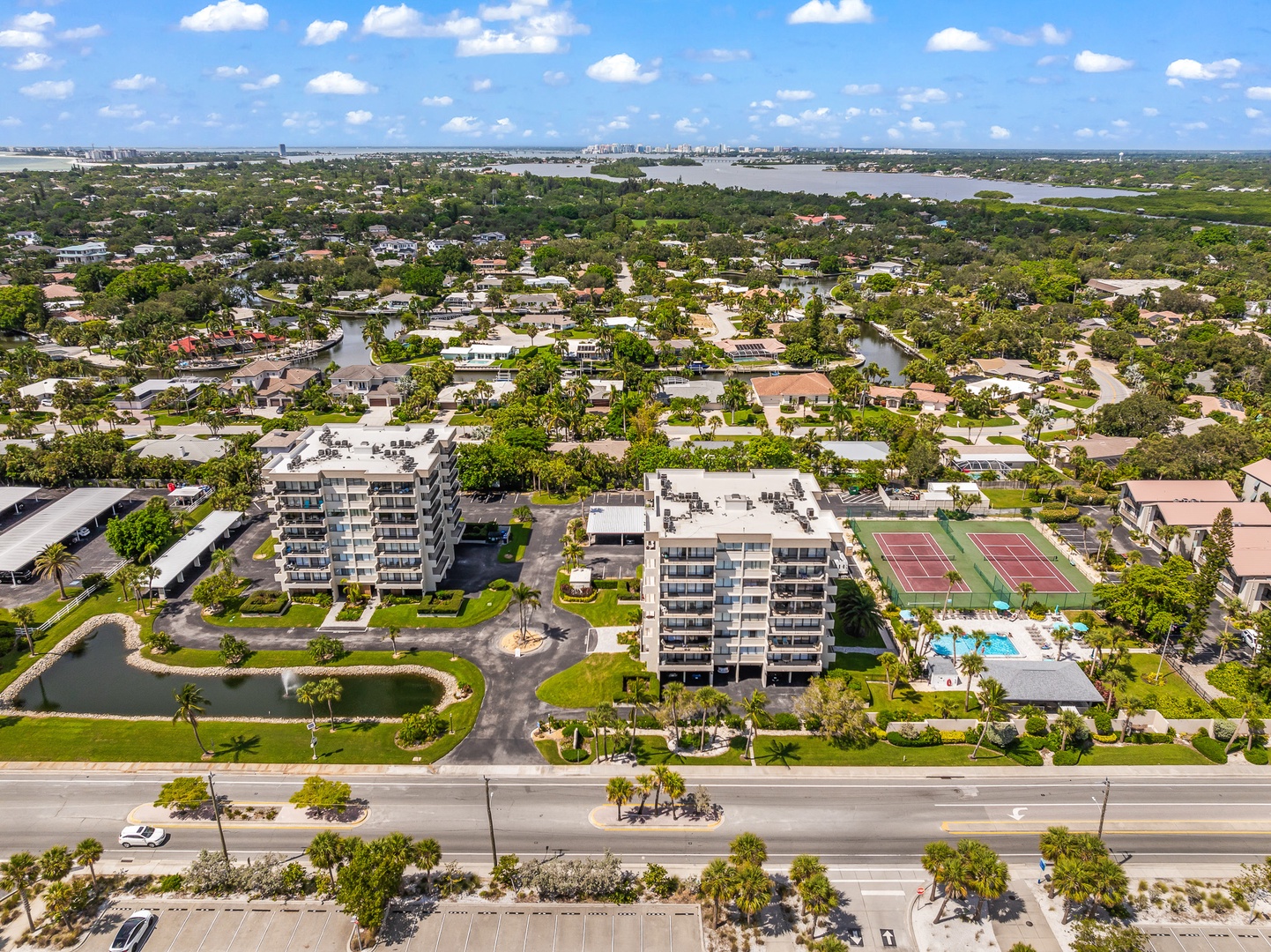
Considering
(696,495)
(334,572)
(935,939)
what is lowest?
(935,939)

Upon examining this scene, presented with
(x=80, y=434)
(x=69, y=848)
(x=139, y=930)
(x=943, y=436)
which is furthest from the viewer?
(x=943, y=436)

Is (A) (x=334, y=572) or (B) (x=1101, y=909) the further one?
(A) (x=334, y=572)

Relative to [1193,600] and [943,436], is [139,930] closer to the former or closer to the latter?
[1193,600]

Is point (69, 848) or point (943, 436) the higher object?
point (943, 436)

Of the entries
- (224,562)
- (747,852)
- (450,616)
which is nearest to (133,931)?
(747,852)

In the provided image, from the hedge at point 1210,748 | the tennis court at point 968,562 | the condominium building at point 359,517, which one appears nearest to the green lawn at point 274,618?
the condominium building at point 359,517

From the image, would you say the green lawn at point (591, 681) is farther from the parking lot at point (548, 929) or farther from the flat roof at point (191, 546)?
the flat roof at point (191, 546)

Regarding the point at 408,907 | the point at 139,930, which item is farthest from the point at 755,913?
the point at 139,930
